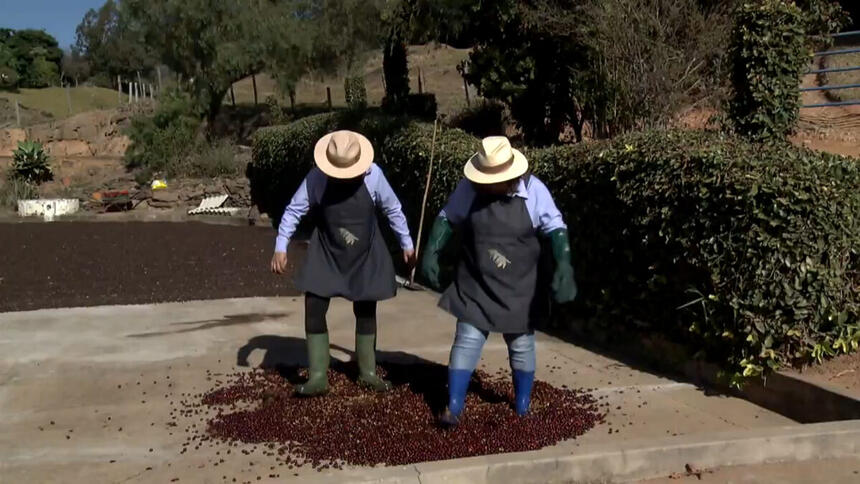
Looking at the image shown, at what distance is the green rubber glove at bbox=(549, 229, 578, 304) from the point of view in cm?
498

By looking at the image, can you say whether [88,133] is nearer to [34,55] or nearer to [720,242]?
[720,242]

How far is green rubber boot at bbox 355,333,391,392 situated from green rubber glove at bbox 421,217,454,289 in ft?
2.86

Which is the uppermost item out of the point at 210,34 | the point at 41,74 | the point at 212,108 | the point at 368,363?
the point at 210,34

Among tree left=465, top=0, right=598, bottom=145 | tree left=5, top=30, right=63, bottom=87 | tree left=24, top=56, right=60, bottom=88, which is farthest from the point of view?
tree left=5, top=30, right=63, bottom=87

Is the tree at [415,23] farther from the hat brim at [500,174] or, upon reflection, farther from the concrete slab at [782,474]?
the concrete slab at [782,474]

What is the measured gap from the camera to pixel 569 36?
1407cm

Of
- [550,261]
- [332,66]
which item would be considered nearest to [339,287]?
[550,261]

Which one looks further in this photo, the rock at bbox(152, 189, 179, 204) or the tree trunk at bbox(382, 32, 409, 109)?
the rock at bbox(152, 189, 179, 204)

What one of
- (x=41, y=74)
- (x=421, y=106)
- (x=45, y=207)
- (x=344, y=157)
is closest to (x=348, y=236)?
(x=344, y=157)

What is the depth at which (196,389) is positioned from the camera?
20.4 ft

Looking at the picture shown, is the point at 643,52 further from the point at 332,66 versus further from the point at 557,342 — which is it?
the point at 332,66

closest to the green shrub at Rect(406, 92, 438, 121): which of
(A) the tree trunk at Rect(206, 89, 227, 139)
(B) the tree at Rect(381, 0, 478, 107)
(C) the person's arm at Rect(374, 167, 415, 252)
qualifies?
(B) the tree at Rect(381, 0, 478, 107)

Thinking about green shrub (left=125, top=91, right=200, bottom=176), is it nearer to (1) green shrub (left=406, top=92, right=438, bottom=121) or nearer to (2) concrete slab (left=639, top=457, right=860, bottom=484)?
(1) green shrub (left=406, top=92, right=438, bottom=121)

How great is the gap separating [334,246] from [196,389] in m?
1.53
